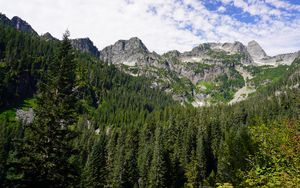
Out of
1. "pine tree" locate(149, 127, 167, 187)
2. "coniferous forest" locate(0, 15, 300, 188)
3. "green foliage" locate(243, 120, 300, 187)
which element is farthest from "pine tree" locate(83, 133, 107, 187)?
"green foliage" locate(243, 120, 300, 187)

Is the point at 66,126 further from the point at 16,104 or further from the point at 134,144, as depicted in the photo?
the point at 16,104

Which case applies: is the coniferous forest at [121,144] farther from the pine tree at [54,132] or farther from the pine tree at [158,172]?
the pine tree at [158,172]

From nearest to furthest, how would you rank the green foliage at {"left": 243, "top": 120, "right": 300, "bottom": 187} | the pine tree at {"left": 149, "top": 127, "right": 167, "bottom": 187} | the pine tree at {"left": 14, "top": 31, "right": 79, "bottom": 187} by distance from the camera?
the green foliage at {"left": 243, "top": 120, "right": 300, "bottom": 187} → the pine tree at {"left": 14, "top": 31, "right": 79, "bottom": 187} → the pine tree at {"left": 149, "top": 127, "right": 167, "bottom": 187}

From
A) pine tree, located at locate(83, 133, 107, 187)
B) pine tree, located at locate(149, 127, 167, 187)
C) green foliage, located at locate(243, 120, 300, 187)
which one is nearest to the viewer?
green foliage, located at locate(243, 120, 300, 187)

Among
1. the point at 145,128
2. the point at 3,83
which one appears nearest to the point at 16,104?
the point at 3,83

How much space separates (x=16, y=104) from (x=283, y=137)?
558ft

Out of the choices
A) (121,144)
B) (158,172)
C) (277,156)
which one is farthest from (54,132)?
(121,144)

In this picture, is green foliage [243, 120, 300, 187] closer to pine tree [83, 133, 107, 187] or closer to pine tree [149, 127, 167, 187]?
pine tree [149, 127, 167, 187]

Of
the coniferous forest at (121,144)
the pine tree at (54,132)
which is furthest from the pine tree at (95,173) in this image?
the pine tree at (54,132)

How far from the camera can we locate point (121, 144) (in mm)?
122312

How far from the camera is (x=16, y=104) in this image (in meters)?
169

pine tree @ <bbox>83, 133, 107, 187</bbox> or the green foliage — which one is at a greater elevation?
the green foliage

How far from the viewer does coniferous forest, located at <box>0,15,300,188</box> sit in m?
23.8

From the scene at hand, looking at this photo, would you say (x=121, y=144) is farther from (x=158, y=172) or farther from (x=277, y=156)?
(x=277, y=156)
